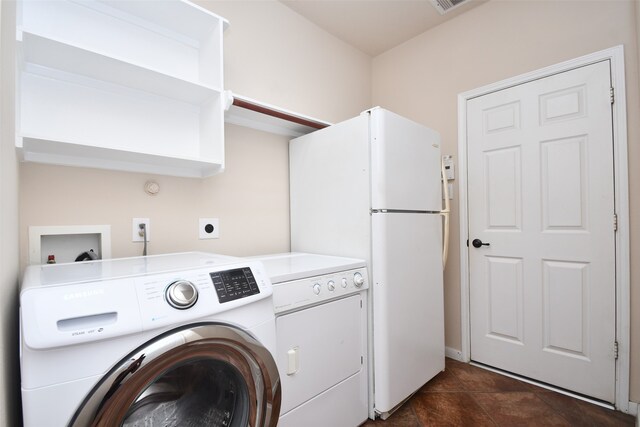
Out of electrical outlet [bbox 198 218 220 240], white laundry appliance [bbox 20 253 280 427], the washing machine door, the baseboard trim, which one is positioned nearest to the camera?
white laundry appliance [bbox 20 253 280 427]

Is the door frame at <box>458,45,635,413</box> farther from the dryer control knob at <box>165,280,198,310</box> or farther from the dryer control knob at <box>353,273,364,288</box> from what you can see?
the dryer control knob at <box>165,280,198,310</box>

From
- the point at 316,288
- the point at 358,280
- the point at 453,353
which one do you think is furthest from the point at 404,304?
the point at 453,353

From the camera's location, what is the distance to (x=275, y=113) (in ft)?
6.04

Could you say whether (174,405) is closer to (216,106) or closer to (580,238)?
(216,106)

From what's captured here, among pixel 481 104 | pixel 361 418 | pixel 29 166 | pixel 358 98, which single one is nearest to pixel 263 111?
pixel 29 166

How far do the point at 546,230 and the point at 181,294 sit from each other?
2.23 metres

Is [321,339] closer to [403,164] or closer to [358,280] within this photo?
[358,280]

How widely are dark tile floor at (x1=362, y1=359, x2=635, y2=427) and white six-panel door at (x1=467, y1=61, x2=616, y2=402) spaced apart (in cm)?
14

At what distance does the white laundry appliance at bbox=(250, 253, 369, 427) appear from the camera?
50.1 inches

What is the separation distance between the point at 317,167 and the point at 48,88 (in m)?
1.35

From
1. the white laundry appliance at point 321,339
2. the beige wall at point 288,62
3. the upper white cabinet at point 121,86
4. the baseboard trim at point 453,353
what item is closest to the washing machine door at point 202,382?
the white laundry appliance at point 321,339

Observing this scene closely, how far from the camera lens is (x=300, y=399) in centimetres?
132

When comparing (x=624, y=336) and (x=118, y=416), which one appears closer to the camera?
(x=118, y=416)

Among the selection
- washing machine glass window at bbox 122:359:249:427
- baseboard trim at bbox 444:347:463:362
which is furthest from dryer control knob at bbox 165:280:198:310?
baseboard trim at bbox 444:347:463:362
